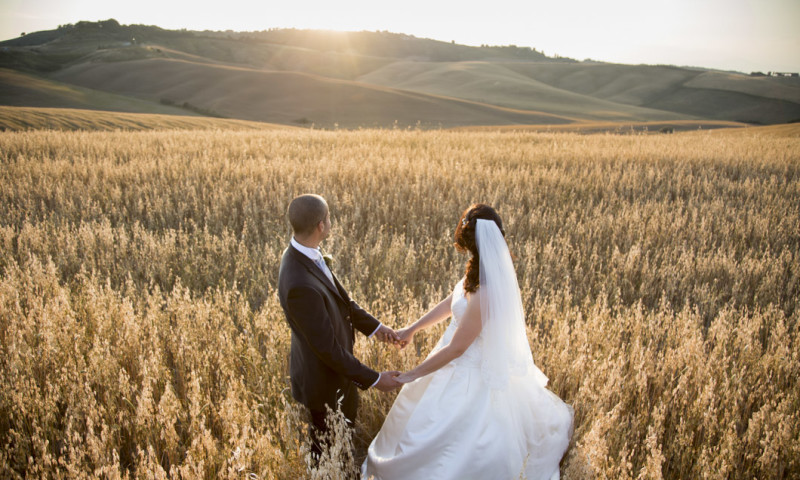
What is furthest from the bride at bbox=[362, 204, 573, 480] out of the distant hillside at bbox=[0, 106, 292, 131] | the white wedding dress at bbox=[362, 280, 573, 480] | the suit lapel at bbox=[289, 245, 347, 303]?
the distant hillside at bbox=[0, 106, 292, 131]

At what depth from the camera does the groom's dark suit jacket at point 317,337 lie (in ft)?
7.09

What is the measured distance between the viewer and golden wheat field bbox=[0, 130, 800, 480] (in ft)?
7.61

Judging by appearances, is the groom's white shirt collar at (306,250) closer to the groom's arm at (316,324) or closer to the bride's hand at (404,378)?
→ the groom's arm at (316,324)

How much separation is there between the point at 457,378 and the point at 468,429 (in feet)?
0.85

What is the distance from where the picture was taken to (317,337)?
→ 7.11 ft

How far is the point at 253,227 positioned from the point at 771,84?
118m

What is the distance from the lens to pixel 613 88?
352 ft

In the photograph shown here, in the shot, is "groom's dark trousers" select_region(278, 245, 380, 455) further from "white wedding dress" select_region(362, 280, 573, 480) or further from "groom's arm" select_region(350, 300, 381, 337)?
"white wedding dress" select_region(362, 280, 573, 480)

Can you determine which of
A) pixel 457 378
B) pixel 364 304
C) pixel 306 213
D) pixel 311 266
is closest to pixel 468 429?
pixel 457 378

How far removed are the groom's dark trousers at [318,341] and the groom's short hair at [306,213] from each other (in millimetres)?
133

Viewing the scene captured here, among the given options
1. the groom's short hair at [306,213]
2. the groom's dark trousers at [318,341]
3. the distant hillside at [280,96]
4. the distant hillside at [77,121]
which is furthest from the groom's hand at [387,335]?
the distant hillside at [280,96]

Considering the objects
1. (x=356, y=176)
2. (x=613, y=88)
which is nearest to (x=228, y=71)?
(x=356, y=176)

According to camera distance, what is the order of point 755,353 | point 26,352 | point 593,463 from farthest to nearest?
point 755,353 < point 26,352 < point 593,463

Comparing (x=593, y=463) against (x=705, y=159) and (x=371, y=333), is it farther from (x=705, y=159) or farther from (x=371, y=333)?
(x=705, y=159)
